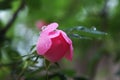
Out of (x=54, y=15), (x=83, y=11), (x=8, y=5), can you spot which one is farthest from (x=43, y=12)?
(x=8, y=5)

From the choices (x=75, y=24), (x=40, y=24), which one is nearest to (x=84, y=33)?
(x=75, y=24)

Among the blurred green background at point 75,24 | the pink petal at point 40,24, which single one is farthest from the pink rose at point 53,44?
the pink petal at point 40,24

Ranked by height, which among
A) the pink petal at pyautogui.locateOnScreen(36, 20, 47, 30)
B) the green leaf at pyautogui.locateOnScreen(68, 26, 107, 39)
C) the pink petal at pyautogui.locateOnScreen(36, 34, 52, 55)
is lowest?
the pink petal at pyautogui.locateOnScreen(36, 20, 47, 30)

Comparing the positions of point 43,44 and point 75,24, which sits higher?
point 43,44

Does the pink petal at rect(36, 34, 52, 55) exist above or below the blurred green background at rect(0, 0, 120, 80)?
above

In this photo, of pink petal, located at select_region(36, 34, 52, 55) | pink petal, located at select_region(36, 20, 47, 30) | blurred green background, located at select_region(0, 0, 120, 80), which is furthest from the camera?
pink petal, located at select_region(36, 20, 47, 30)

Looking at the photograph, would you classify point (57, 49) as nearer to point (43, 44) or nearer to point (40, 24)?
point (43, 44)

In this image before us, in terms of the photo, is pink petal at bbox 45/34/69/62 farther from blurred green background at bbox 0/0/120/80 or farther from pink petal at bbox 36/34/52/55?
blurred green background at bbox 0/0/120/80

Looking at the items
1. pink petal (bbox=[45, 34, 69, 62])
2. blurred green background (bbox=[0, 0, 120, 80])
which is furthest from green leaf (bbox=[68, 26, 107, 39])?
blurred green background (bbox=[0, 0, 120, 80])
